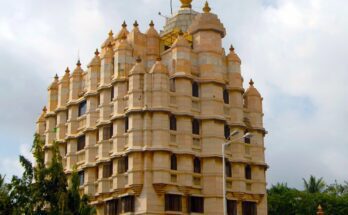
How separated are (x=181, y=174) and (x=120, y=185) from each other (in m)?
4.59

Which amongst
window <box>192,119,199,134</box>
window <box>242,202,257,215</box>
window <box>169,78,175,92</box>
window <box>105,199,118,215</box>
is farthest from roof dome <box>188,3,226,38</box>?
window <box>105,199,118,215</box>

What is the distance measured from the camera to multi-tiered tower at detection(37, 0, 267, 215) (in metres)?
42.3

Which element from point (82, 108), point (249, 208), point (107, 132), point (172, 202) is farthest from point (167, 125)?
point (82, 108)

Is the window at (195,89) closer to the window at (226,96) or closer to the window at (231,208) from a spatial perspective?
the window at (226,96)

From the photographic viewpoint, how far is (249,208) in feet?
152

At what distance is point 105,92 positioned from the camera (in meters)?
47.4

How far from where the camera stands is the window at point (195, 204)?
1686 inches

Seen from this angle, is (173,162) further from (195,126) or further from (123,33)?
(123,33)

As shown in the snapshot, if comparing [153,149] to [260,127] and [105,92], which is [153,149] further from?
[260,127]

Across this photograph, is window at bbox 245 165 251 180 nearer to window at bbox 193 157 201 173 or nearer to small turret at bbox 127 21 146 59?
window at bbox 193 157 201 173

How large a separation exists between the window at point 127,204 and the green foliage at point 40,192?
6.34 metres

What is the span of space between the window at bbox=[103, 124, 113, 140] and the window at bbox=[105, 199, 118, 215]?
4.98m

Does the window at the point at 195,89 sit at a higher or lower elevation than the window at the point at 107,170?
higher

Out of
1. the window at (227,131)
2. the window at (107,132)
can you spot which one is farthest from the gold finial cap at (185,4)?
the window at (107,132)
